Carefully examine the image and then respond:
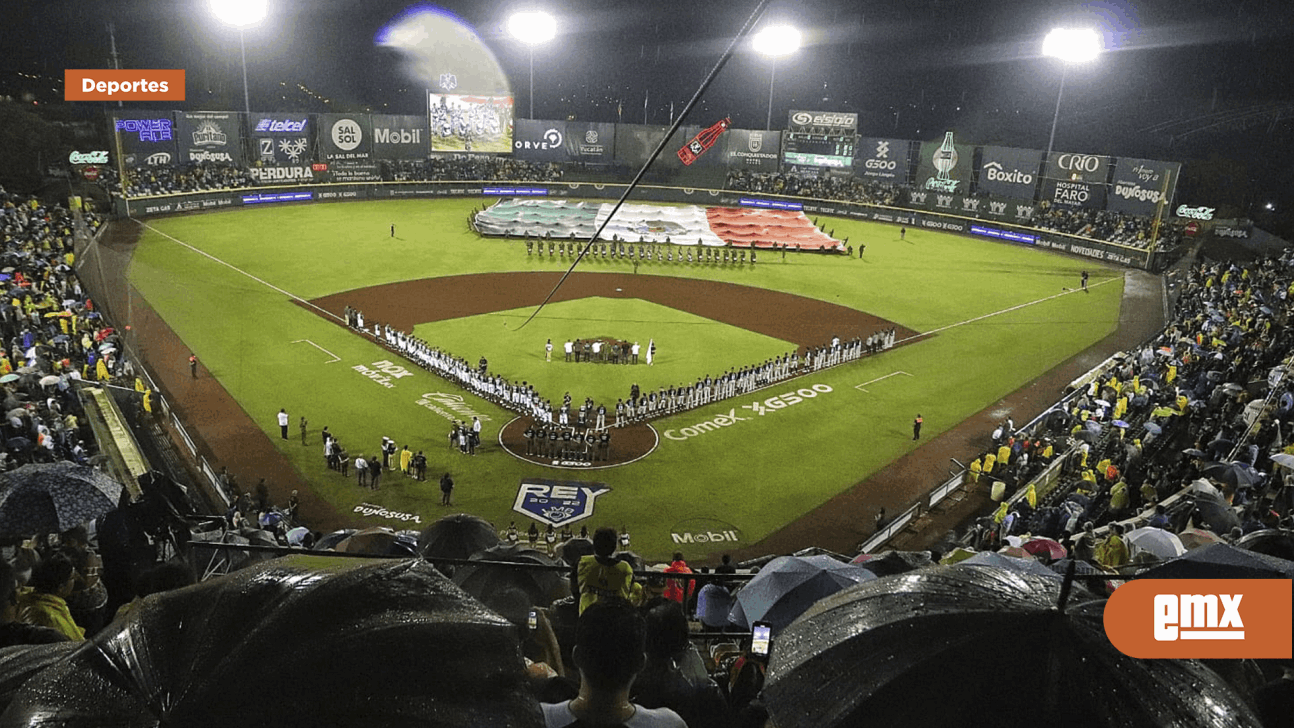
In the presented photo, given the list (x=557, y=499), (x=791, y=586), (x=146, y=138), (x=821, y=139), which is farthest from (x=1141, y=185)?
(x=146, y=138)

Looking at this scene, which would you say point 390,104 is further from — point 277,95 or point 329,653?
point 329,653

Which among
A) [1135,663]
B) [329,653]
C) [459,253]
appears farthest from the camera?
[459,253]

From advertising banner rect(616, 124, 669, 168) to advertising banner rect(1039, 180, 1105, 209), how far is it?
1244 inches

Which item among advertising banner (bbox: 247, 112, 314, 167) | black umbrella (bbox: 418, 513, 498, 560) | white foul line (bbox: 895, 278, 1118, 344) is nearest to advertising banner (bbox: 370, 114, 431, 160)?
advertising banner (bbox: 247, 112, 314, 167)

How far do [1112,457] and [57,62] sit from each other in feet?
249

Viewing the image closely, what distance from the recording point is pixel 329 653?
2424 millimetres

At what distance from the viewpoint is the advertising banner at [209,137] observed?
58.1 meters

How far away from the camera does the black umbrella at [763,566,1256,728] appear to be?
2830 mm

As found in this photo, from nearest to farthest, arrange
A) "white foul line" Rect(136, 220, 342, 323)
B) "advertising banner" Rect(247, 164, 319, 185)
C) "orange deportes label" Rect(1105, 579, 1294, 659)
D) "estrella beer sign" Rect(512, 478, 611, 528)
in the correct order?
"orange deportes label" Rect(1105, 579, 1294, 659), "estrella beer sign" Rect(512, 478, 611, 528), "white foul line" Rect(136, 220, 342, 323), "advertising banner" Rect(247, 164, 319, 185)

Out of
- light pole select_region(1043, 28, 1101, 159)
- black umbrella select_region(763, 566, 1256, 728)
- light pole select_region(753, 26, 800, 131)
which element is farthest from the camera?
light pole select_region(753, 26, 800, 131)

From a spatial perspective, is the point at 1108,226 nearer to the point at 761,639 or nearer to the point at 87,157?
the point at 761,639

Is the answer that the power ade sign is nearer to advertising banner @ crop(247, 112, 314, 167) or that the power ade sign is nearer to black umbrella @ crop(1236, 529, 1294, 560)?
advertising banner @ crop(247, 112, 314, 167)

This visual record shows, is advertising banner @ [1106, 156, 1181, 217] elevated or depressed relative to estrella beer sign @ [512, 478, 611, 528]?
elevated

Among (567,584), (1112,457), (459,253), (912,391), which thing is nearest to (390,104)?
(459,253)
